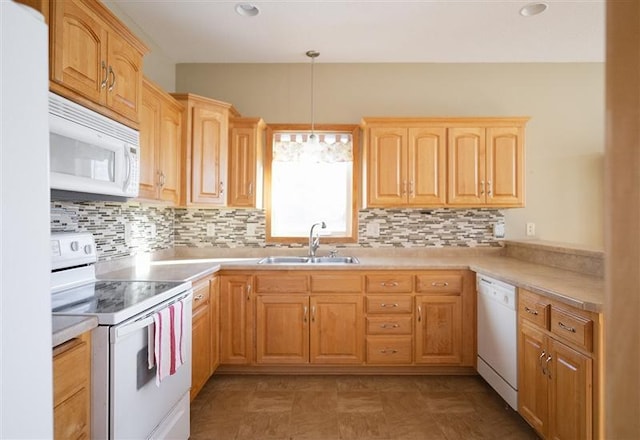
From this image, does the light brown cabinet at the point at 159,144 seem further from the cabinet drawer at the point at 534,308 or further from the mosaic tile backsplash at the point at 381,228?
the cabinet drawer at the point at 534,308

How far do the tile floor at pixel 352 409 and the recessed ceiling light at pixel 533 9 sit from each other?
2704mm

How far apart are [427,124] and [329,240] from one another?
132 cm

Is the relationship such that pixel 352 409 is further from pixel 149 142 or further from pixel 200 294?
pixel 149 142

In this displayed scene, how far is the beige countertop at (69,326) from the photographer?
1.11 meters

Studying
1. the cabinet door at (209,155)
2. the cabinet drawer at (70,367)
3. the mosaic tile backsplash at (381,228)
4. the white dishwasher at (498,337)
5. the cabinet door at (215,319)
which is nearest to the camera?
the cabinet drawer at (70,367)

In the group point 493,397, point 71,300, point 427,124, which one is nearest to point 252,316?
point 71,300

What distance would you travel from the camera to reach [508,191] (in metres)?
3.04

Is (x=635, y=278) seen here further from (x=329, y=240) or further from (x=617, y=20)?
(x=329, y=240)

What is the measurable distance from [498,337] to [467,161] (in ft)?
4.66

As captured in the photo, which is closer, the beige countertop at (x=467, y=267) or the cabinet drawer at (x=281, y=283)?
the beige countertop at (x=467, y=267)

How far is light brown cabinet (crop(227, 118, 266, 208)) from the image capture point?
3105mm

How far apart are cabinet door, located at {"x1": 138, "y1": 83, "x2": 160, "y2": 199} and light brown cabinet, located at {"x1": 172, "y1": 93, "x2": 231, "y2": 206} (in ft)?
1.17

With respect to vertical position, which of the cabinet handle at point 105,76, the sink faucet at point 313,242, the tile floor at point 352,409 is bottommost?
the tile floor at point 352,409

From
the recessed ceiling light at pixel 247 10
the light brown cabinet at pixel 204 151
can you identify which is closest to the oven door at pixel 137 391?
the light brown cabinet at pixel 204 151
